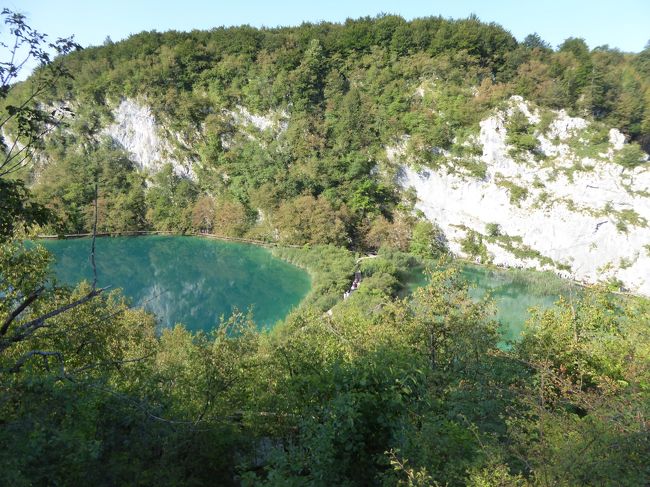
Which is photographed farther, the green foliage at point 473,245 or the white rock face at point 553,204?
the green foliage at point 473,245

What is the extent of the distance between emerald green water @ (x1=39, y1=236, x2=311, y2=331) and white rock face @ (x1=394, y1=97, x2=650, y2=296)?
14.7 m

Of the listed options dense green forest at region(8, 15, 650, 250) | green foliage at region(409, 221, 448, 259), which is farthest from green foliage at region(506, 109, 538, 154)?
green foliage at region(409, 221, 448, 259)

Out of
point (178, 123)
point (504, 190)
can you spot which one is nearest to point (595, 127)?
point (504, 190)

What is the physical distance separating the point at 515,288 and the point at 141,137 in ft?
A: 133

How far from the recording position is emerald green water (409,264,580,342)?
22.2 metres

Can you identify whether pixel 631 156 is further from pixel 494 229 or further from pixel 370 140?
pixel 370 140

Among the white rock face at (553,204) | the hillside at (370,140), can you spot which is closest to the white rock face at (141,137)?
the hillside at (370,140)

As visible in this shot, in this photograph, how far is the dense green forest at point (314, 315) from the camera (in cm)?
362

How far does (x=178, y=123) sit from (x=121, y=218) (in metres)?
11.8

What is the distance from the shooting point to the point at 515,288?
25.7 m

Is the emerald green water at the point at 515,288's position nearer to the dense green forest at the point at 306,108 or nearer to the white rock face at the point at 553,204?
the white rock face at the point at 553,204

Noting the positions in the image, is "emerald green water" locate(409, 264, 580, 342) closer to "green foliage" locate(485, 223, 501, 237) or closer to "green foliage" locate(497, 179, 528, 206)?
"green foliage" locate(485, 223, 501, 237)

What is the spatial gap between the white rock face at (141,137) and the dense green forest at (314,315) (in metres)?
1.40

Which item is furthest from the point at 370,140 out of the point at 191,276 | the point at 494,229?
the point at 191,276
